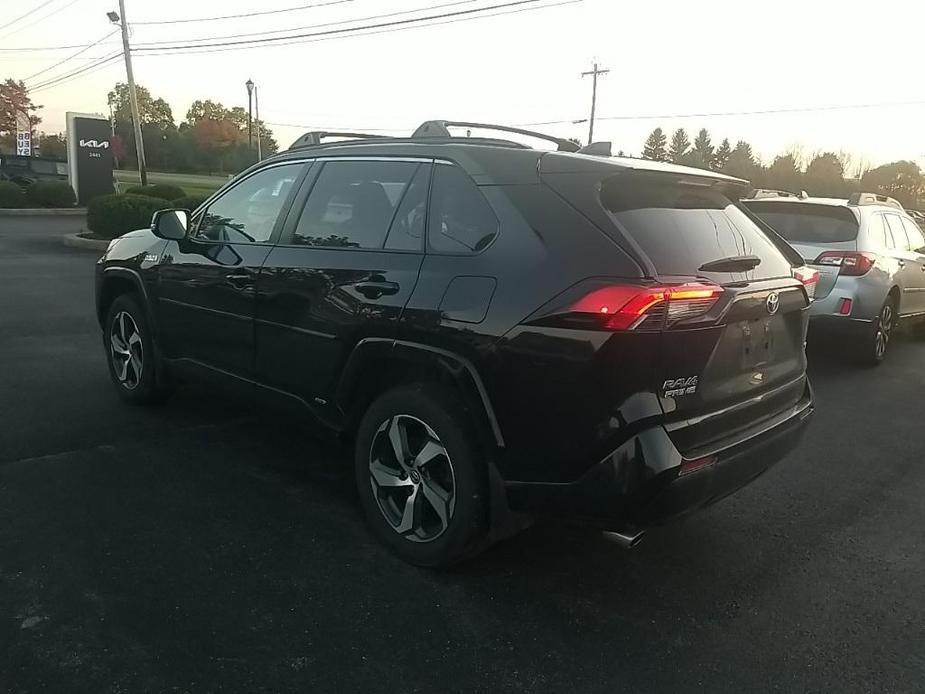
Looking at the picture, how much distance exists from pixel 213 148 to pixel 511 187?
313 feet

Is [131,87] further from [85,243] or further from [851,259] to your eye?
[851,259]

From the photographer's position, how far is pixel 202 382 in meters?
4.64

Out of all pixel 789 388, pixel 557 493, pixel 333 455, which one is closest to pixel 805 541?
pixel 789 388

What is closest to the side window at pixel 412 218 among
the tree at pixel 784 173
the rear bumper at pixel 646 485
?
the rear bumper at pixel 646 485

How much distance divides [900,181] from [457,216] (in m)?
62.6

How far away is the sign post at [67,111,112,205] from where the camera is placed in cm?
2433

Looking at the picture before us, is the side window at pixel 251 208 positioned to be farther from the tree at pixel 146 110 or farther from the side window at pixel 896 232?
the tree at pixel 146 110

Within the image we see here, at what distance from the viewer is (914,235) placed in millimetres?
8734

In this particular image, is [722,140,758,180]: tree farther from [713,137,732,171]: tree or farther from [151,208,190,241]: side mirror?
[151,208,190,241]: side mirror

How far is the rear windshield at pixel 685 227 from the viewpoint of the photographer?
2857 millimetres

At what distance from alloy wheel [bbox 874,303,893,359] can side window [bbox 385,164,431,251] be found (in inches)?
231

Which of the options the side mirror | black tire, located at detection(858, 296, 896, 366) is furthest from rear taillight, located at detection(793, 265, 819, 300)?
black tire, located at detection(858, 296, 896, 366)

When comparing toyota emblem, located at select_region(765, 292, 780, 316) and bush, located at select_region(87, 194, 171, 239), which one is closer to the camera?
toyota emblem, located at select_region(765, 292, 780, 316)

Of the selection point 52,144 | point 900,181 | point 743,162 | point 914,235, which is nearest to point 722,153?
point 743,162
